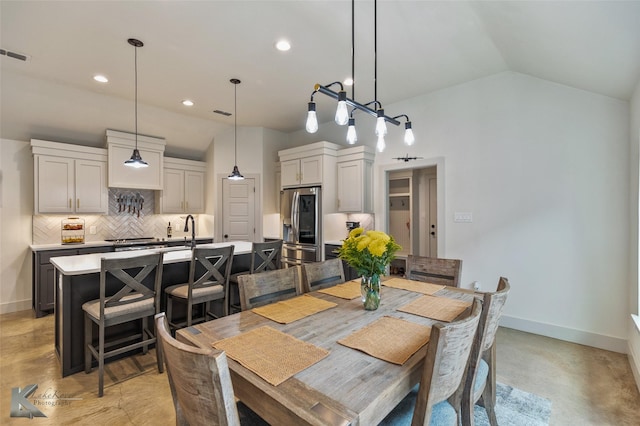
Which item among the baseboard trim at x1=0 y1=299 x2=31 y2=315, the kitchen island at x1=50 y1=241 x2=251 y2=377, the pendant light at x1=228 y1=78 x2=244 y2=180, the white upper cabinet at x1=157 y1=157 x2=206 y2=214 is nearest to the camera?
the kitchen island at x1=50 y1=241 x2=251 y2=377

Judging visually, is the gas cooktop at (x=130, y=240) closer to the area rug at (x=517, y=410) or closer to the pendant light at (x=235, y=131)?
the pendant light at (x=235, y=131)

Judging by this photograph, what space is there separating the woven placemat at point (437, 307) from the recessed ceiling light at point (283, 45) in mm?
2541

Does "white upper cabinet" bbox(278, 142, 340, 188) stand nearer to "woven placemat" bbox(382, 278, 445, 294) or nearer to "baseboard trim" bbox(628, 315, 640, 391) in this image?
"woven placemat" bbox(382, 278, 445, 294)

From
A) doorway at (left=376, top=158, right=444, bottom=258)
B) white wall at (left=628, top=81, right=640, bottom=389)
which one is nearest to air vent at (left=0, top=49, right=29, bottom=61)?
doorway at (left=376, top=158, right=444, bottom=258)

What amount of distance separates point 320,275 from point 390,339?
1.05 m

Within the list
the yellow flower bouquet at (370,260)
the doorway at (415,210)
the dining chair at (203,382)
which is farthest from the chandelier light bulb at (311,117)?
the doorway at (415,210)

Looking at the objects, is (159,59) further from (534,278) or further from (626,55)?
(534,278)

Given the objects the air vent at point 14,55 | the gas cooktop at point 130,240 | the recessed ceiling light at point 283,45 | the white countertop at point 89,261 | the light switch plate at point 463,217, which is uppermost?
the recessed ceiling light at point 283,45

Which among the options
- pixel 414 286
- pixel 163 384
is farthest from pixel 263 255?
pixel 414 286

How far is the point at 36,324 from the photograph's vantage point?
3.61m

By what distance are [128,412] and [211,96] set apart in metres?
3.65

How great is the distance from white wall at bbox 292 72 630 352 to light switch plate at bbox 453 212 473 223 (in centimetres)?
6

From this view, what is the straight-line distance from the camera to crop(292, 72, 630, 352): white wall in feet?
9.41

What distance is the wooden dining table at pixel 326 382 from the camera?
88cm
